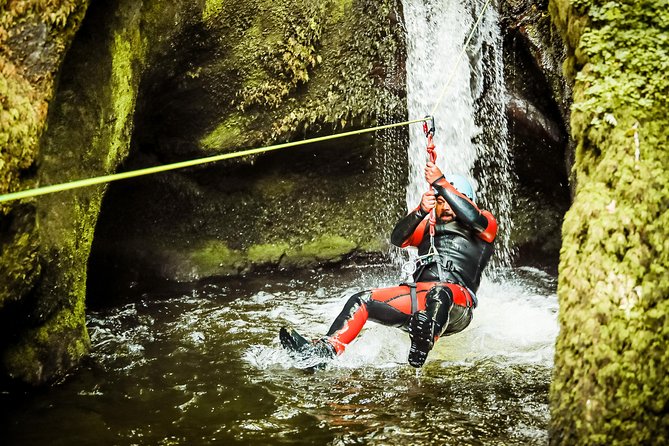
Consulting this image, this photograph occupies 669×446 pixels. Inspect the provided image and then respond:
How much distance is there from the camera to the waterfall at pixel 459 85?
8742 mm

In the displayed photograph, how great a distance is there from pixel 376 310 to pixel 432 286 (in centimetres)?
58

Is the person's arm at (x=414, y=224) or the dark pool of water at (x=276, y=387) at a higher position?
the person's arm at (x=414, y=224)

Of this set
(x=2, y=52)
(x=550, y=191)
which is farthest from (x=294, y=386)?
(x=550, y=191)

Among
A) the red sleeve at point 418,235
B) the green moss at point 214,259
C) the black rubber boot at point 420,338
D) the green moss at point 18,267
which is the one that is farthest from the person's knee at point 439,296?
the green moss at point 214,259

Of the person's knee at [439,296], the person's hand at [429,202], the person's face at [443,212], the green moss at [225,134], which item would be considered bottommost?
the person's knee at [439,296]

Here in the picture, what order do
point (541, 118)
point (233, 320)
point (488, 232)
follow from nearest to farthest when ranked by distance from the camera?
point (488, 232) < point (233, 320) < point (541, 118)

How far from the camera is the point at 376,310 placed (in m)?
5.48

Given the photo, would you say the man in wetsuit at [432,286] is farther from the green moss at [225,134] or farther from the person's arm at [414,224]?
the green moss at [225,134]

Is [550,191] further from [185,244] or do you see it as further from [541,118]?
[185,244]

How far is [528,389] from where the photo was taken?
4902mm

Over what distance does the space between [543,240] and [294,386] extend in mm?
6329

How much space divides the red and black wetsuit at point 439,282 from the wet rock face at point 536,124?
3.07 meters

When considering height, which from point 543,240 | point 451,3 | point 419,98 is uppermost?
point 451,3

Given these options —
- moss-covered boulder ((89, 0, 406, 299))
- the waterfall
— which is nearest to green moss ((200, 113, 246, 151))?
moss-covered boulder ((89, 0, 406, 299))
